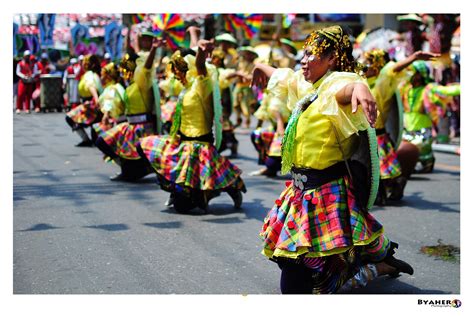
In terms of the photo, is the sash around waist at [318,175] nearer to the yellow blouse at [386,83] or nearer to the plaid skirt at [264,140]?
the yellow blouse at [386,83]

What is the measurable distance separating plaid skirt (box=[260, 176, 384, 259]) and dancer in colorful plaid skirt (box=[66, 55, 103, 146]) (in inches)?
339

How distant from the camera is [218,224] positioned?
7102mm

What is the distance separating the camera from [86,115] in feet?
43.9

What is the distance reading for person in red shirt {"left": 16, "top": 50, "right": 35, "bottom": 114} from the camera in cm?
2195

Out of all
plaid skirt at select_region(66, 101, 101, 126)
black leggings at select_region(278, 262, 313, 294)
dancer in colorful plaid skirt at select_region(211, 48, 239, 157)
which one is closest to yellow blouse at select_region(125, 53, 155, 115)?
dancer in colorful plaid skirt at select_region(211, 48, 239, 157)

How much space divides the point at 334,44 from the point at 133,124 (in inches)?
226

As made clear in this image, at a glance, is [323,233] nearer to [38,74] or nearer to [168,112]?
[168,112]

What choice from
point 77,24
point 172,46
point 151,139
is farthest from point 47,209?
point 77,24

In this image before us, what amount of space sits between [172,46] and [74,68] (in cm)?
1218

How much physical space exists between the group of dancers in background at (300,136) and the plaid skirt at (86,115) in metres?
0.02

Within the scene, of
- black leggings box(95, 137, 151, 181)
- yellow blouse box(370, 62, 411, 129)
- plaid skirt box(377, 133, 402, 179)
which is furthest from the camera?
black leggings box(95, 137, 151, 181)

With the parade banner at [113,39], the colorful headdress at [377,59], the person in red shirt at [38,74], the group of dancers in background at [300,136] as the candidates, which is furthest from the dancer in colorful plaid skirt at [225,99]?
the person in red shirt at [38,74]

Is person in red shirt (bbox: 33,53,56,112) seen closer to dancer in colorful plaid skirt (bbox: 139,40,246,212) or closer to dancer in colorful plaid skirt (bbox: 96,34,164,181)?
dancer in colorful plaid skirt (bbox: 96,34,164,181)

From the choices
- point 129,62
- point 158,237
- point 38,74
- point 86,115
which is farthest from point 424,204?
point 38,74
